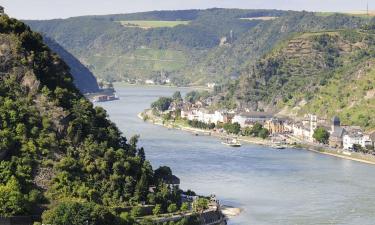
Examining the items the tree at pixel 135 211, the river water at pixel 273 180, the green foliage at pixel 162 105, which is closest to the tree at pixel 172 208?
the tree at pixel 135 211

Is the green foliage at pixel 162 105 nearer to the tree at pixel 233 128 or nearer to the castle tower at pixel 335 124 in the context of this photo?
the tree at pixel 233 128

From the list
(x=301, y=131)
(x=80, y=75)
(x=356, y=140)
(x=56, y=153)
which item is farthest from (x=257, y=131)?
(x=80, y=75)

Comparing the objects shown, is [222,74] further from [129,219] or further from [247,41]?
[129,219]

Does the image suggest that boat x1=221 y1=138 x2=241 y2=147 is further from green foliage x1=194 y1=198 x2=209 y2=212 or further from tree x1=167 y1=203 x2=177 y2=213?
tree x1=167 y1=203 x2=177 y2=213

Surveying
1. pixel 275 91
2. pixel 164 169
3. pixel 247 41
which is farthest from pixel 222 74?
pixel 164 169

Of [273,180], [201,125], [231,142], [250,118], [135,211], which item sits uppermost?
[250,118]

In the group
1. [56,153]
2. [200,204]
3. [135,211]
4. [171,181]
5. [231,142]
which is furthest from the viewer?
[231,142]

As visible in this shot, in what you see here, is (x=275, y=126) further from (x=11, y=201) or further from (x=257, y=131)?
(x=11, y=201)
